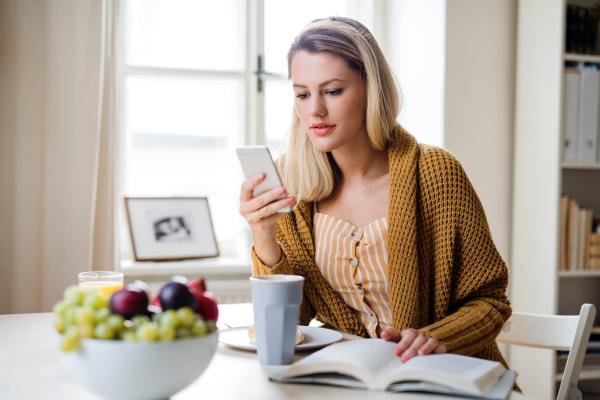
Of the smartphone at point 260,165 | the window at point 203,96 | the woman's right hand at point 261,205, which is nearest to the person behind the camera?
the smartphone at point 260,165

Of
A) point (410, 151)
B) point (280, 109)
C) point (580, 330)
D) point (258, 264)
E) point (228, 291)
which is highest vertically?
point (280, 109)

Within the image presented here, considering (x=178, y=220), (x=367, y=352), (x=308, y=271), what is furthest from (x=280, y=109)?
(x=367, y=352)

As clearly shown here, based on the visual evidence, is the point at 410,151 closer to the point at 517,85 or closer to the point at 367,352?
the point at 367,352

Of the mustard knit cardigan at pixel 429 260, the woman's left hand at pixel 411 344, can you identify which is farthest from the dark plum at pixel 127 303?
the mustard knit cardigan at pixel 429 260

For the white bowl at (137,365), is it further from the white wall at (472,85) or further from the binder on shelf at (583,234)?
the binder on shelf at (583,234)

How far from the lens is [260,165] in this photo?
3.25ft

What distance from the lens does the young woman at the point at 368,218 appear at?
116 cm

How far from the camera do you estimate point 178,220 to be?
2258mm

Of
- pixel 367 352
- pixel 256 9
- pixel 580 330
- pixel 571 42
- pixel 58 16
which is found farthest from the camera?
pixel 256 9

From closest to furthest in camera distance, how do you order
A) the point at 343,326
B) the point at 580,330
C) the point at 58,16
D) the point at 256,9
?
the point at 580,330, the point at 343,326, the point at 58,16, the point at 256,9

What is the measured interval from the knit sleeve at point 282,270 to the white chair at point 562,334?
436 millimetres

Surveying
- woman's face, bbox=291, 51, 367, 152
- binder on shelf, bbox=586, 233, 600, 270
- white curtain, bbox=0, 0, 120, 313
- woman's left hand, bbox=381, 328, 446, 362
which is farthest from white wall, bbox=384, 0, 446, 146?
woman's left hand, bbox=381, 328, 446, 362

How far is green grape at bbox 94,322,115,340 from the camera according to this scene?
54cm

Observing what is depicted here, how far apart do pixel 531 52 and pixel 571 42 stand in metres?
0.15
